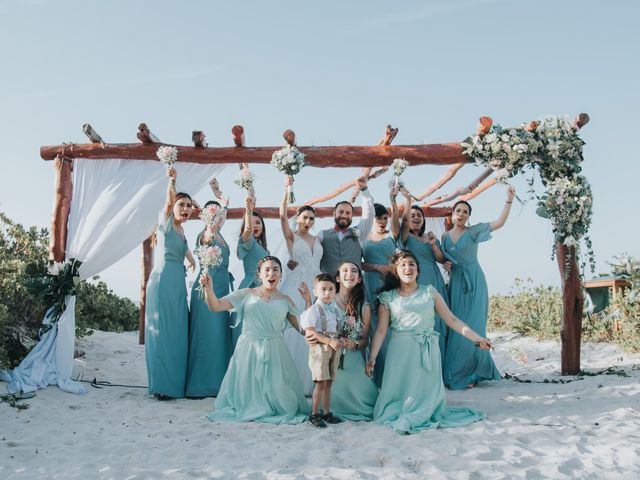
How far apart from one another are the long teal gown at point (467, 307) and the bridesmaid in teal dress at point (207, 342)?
2531mm

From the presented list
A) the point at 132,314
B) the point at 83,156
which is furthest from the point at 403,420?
the point at 132,314

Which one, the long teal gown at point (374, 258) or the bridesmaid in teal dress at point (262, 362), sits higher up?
the long teal gown at point (374, 258)

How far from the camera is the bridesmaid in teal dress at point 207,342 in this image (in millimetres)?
6352

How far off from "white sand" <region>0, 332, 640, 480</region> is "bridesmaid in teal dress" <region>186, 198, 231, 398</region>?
258 mm

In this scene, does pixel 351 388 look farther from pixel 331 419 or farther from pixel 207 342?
pixel 207 342

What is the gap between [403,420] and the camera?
480cm

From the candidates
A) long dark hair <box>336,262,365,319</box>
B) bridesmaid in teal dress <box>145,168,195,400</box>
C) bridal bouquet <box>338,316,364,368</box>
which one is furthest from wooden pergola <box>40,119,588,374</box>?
bridal bouquet <box>338,316,364,368</box>

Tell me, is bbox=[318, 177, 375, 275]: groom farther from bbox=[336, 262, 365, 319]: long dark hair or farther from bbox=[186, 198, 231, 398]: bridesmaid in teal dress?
bbox=[186, 198, 231, 398]: bridesmaid in teal dress

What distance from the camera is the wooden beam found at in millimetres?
7367

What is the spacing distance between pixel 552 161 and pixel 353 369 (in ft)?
12.2

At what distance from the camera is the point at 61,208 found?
728 centimetres

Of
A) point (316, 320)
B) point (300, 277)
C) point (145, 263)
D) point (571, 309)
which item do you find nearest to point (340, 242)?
point (300, 277)

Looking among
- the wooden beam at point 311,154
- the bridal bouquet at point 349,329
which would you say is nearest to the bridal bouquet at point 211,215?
the wooden beam at point 311,154

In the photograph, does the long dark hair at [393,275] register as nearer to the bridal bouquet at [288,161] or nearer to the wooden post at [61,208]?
the bridal bouquet at [288,161]
